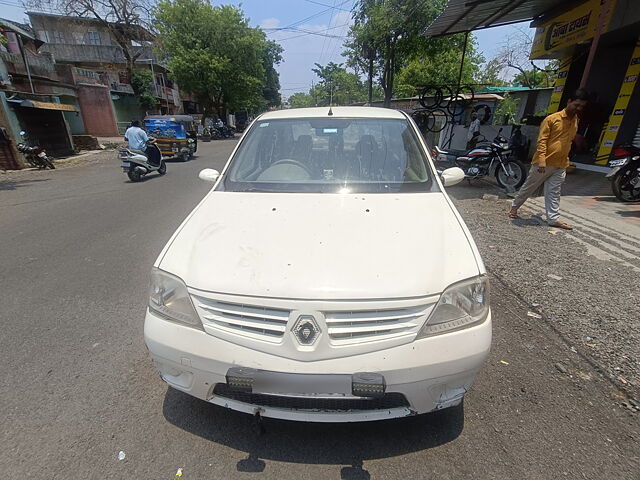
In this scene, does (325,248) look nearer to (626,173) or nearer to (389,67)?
(626,173)

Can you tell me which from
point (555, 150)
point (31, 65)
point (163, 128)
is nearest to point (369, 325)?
point (555, 150)

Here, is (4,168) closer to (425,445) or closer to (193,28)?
(425,445)

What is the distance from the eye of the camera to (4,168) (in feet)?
36.3

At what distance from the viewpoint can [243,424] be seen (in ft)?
6.20

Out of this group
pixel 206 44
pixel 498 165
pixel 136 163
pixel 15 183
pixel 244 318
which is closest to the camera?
pixel 244 318

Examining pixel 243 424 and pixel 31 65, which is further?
pixel 31 65

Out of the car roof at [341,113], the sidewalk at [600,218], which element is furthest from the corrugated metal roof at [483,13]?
the car roof at [341,113]

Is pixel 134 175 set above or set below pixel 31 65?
below

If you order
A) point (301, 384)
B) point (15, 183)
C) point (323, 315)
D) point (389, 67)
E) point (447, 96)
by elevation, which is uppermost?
point (389, 67)

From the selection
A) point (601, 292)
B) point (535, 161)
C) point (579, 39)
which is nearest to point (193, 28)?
point (579, 39)

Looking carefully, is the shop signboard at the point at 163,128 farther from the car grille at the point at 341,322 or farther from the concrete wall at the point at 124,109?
the car grille at the point at 341,322

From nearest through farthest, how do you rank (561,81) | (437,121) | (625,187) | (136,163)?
1. (625,187)
2. (136,163)
3. (561,81)
4. (437,121)

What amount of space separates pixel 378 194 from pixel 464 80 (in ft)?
99.6

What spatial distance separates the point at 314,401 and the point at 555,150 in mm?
4978
